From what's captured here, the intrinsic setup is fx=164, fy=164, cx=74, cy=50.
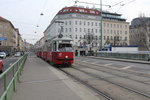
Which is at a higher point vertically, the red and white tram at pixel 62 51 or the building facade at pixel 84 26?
the building facade at pixel 84 26

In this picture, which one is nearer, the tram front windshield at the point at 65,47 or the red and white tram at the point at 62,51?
the red and white tram at the point at 62,51

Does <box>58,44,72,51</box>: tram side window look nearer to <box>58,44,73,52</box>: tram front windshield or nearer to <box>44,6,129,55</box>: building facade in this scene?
<box>58,44,73,52</box>: tram front windshield

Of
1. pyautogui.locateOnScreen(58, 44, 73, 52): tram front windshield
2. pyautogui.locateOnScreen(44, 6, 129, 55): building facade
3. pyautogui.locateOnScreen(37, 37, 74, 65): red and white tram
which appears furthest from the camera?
pyautogui.locateOnScreen(44, 6, 129, 55): building facade

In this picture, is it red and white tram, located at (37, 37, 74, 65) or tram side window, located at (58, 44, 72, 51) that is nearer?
red and white tram, located at (37, 37, 74, 65)

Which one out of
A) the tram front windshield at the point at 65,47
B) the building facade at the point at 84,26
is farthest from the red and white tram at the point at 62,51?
the building facade at the point at 84,26

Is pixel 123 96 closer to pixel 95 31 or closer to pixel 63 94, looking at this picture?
pixel 63 94

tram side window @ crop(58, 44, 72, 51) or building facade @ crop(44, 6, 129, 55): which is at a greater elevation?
building facade @ crop(44, 6, 129, 55)

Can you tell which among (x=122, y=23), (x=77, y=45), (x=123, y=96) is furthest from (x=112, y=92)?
(x=122, y=23)

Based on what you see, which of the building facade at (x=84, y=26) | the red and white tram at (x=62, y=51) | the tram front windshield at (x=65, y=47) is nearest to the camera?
the red and white tram at (x=62, y=51)

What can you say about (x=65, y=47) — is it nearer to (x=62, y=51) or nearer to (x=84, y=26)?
(x=62, y=51)

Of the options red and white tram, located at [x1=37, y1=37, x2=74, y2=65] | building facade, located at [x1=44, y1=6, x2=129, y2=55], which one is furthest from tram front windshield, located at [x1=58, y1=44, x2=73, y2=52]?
building facade, located at [x1=44, y1=6, x2=129, y2=55]

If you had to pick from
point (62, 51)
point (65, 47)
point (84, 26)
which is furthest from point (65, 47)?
point (84, 26)

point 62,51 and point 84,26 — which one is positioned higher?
point 84,26

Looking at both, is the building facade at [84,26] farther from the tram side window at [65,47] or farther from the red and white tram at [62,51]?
the red and white tram at [62,51]
